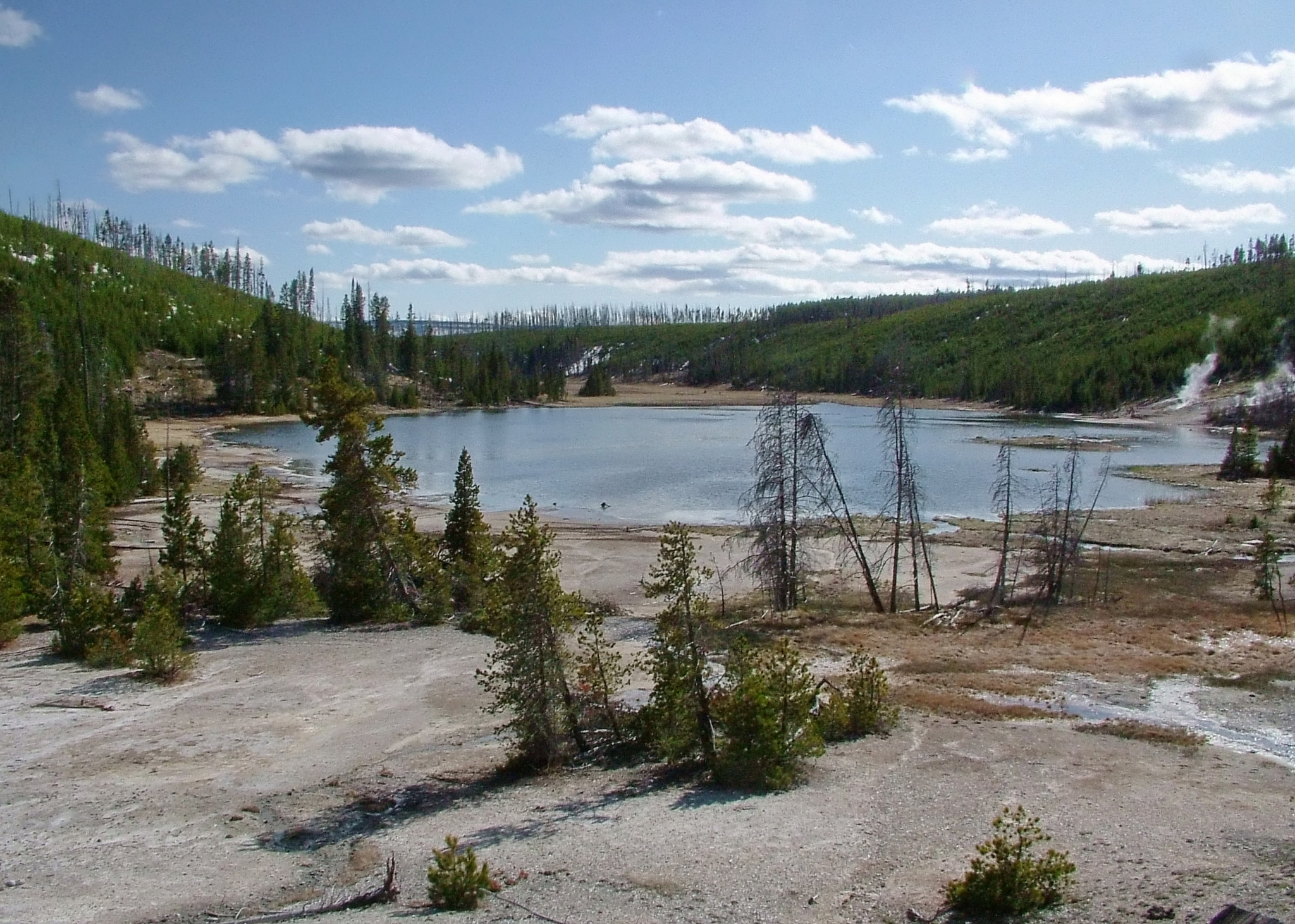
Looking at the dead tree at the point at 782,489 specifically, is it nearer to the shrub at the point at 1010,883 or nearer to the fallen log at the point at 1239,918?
the shrub at the point at 1010,883

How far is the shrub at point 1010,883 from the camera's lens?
11398 millimetres

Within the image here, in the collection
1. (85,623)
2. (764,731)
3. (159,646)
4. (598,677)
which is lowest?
(159,646)

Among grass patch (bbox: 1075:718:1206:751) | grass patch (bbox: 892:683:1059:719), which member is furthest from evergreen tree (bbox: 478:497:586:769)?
grass patch (bbox: 1075:718:1206:751)

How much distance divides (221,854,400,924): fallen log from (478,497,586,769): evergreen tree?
5246mm

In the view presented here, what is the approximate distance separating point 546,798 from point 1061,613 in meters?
22.9

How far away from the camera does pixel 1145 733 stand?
2005 centimetres

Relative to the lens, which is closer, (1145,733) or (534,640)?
(534,640)

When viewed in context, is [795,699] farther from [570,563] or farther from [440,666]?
[570,563]

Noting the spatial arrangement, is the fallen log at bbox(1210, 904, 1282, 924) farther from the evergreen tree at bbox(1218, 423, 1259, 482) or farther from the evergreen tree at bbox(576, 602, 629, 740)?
the evergreen tree at bbox(1218, 423, 1259, 482)

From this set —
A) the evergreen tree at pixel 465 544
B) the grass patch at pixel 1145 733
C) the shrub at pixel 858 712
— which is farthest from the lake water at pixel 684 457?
the shrub at pixel 858 712

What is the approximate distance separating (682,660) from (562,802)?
3.18m

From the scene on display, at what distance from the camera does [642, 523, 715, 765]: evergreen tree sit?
17531mm

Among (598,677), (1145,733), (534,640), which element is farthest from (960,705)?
(534,640)

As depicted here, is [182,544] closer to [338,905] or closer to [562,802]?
[562,802]
